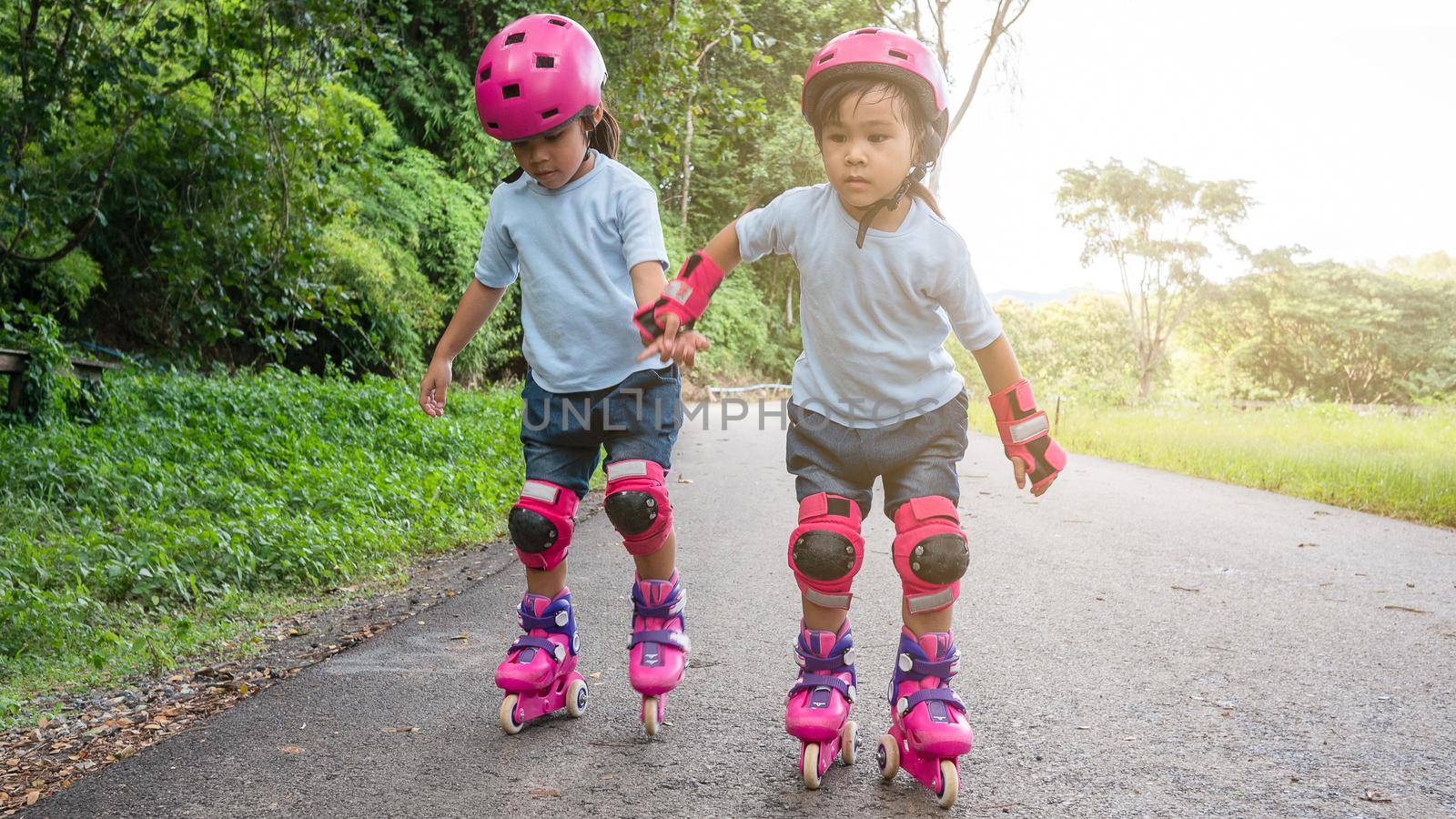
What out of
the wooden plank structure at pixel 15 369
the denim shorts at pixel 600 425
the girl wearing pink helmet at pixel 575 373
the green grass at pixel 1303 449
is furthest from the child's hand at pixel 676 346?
the green grass at pixel 1303 449

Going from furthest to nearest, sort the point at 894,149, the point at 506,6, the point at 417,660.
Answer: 1. the point at 506,6
2. the point at 417,660
3. the point at 894,149

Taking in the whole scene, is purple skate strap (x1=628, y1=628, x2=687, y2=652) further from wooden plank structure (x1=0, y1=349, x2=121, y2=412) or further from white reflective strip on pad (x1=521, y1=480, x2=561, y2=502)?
wooden plank structure (x1=0, y1=349, x2=121, y2=412)

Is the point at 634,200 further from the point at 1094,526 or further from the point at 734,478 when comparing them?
the point at 734,478

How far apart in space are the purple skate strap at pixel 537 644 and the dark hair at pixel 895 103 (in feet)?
5.00

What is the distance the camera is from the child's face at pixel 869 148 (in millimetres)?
2613

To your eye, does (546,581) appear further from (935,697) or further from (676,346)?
(935,697)

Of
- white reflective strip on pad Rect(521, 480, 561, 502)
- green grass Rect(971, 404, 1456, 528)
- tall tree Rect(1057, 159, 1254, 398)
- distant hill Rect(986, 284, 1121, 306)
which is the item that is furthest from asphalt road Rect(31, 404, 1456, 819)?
distant hill Rect(986, 284, 1121, 306)

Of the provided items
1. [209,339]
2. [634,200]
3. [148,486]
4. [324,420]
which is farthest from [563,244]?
[324,420]

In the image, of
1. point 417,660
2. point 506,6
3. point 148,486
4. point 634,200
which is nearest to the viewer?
point 634,200

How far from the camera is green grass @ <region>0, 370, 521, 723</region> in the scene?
392 cm

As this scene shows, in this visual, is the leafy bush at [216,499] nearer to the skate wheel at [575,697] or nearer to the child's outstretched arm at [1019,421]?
the skate wheel at [575,697]

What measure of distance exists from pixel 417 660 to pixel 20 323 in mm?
7689

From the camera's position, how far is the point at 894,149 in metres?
2.64

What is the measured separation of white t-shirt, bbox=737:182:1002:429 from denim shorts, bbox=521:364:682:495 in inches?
17.6
